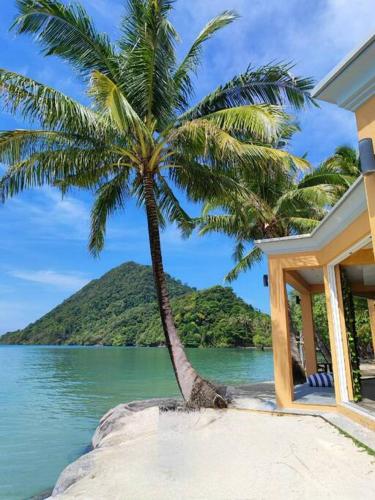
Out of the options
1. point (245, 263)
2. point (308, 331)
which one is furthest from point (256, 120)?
point (245, 263)

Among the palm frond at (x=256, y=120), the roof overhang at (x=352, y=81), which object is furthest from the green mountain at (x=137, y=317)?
the roof overhang at (x=352, y=81)

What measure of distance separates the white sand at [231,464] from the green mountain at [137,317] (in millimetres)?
66176

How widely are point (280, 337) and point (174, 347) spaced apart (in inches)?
94.9

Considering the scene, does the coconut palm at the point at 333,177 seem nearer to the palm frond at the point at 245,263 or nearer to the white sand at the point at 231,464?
the palm frond at the point at 245,263

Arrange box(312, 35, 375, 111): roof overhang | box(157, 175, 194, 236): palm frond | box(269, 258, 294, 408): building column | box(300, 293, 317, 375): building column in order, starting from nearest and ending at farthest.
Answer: box(312, 35, 375, 111): roof overhang < box(269, 258, 294, 408): building column < box(157, 175, 194, 236): palm frond < box(300, 293, 317, 375): building column

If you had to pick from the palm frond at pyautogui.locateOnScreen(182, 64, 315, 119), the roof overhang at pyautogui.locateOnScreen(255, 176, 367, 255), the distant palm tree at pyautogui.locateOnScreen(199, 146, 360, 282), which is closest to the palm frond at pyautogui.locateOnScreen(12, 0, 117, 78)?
the palm frond at pyautogui.locateOnScreen(182, 64, 315, 119)

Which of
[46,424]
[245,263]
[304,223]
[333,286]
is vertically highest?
[304,223]

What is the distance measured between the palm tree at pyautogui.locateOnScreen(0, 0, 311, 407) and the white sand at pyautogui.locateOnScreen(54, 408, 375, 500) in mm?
1883

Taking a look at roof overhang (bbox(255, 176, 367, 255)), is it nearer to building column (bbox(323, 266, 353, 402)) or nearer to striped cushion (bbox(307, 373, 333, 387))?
building column (bbox(323, 266, 353, 402))

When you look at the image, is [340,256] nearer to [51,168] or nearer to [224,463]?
[224,463]

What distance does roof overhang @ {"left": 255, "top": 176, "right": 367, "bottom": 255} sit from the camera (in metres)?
5.53

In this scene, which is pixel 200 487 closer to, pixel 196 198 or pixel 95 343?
pixel 196 198

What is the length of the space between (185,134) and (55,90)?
2804mm

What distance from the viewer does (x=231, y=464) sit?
16.1 feet
